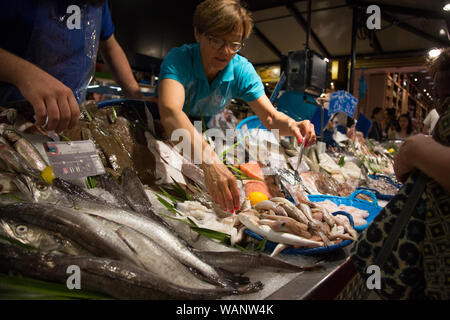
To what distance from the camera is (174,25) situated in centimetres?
560

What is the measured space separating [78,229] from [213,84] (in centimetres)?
159

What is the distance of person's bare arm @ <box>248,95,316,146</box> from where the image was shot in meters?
2.21

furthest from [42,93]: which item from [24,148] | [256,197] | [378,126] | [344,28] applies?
[378,126]

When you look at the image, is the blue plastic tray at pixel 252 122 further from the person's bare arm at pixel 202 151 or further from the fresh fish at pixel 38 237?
the fresh fish at pixel 38 237

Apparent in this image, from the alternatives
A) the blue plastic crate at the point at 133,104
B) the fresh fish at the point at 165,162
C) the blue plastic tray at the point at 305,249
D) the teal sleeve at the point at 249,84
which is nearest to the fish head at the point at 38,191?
the fresh fish at the point at 165,162

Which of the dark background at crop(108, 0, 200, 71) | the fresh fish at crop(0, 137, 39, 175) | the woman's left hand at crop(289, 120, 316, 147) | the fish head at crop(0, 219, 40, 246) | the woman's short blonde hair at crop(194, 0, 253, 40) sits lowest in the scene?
the fish head at crop(0, 219, 40, 246)

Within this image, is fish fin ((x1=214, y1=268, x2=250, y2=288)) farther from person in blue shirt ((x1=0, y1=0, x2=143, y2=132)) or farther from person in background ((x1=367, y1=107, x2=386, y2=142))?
person in background ((x1=367, y1=107, x2=386, y2=142))

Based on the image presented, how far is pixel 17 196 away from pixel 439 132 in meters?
1.50

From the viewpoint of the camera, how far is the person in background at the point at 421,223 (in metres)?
0.85

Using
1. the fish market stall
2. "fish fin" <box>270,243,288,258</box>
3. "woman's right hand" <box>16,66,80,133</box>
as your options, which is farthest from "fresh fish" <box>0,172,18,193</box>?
"fish fin" <box>270,243,288,258</box>

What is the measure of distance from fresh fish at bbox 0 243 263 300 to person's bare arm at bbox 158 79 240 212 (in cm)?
58

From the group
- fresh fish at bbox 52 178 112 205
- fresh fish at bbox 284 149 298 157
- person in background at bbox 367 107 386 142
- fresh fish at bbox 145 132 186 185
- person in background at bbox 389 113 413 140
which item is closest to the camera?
fresh fish at bbox 52 178 112 205

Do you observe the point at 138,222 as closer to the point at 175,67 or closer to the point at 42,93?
the point at 42,93
